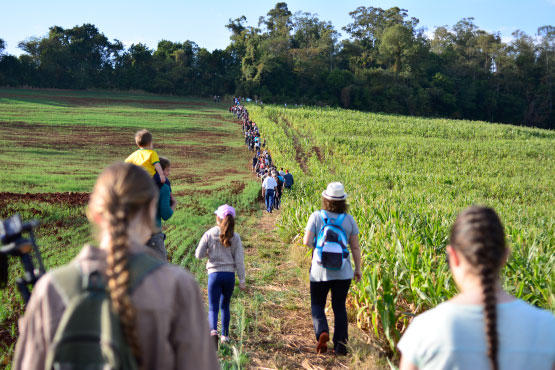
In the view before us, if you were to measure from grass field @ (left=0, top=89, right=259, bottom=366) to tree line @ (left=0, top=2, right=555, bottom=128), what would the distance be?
8382 millimetres

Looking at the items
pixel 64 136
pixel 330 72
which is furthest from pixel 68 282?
pixel 330 72

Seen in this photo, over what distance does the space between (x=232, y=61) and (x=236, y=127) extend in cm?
3884

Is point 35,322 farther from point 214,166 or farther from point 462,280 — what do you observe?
point 214,166

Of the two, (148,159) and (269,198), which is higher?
(148,159)

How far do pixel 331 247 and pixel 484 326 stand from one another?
9.60 feet

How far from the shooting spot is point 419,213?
33.8 ft

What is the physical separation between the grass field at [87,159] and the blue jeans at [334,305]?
10.9 feet

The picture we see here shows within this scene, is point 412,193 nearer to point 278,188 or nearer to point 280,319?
point 278,188

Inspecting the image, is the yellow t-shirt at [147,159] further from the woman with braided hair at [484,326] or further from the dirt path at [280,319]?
the woman with braided hair at [484,326]

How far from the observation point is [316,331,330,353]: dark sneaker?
5.25m

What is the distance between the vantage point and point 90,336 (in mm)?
1616

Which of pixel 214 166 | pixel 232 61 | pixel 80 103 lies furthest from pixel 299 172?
pixel 232 61

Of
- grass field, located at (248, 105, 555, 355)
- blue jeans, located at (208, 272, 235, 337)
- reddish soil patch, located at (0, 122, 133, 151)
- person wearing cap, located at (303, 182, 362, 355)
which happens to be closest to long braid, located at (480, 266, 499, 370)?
grass field, located at (248, 105, 555, 355)

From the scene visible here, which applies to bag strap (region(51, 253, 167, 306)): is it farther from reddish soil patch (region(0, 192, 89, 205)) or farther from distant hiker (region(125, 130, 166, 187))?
reddish soil patch (region(0, 192, 89, 205))
